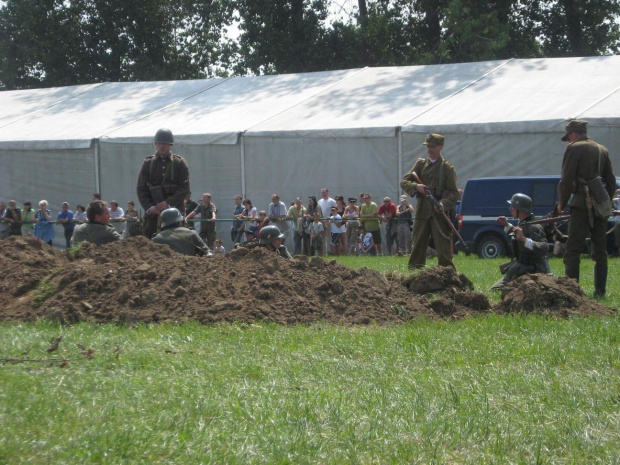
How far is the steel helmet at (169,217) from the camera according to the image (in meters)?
9.89

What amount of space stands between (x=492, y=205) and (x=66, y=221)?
11420 millimetres

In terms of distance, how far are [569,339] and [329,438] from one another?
117 inches

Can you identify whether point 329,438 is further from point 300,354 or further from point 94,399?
point 300,354

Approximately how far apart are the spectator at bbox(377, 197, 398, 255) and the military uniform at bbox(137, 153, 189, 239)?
11.0 meters

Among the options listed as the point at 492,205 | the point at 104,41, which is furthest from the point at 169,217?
the point at 104,41

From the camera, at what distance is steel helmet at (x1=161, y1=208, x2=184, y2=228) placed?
9891 millimetres

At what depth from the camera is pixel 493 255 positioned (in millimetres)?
20438

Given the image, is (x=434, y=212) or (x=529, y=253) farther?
(x=434, y=212)

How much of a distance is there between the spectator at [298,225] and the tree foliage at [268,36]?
15.8 metres

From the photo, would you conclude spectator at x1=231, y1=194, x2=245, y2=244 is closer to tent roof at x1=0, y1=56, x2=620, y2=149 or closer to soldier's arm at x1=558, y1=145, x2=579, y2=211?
tent roof at x1=0, y1=56, x2=620, y2=149

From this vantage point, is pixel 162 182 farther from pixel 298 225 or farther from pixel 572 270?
pixel 298 225

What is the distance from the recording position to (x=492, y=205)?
66.8 feet

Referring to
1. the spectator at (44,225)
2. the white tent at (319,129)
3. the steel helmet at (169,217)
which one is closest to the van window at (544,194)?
the white tent at (319,129)

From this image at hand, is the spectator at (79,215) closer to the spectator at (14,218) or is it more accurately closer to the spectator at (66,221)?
the spectator at (66,221)
